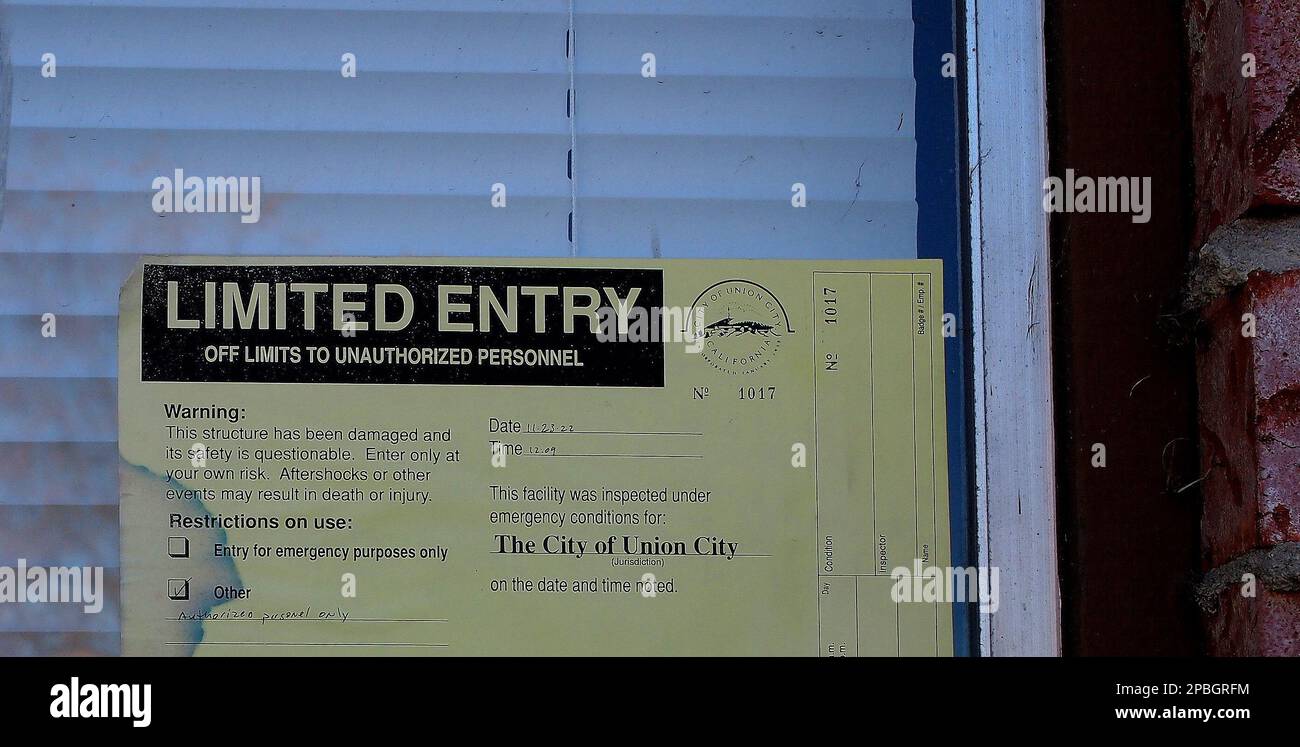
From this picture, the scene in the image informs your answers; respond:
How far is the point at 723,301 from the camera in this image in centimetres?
104

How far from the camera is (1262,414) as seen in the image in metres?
0.88

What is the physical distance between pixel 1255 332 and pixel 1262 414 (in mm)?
67

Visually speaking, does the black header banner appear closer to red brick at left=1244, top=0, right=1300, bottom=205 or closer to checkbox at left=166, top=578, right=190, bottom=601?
checkbox at left=166, top=578, right=190, bottom=601

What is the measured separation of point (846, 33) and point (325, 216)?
55 centimetres

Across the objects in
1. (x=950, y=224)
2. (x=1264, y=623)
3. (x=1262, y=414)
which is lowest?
(x=1264, y=623)

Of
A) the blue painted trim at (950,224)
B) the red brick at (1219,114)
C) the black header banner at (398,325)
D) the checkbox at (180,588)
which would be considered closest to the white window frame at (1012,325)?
the blue painted trim at (950,224)

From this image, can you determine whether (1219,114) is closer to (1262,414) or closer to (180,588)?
(1262,414)

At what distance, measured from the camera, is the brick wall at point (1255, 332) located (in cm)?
87

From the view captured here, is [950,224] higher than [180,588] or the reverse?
higher

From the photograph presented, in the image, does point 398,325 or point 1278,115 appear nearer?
point 1278,115

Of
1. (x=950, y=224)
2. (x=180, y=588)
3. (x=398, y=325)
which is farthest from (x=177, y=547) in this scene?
(x=950, y=224)

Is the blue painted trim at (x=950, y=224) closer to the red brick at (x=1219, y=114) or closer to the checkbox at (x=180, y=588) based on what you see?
the red brick at (x=1219, y=114)

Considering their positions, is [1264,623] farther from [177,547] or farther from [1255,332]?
[177,547]
